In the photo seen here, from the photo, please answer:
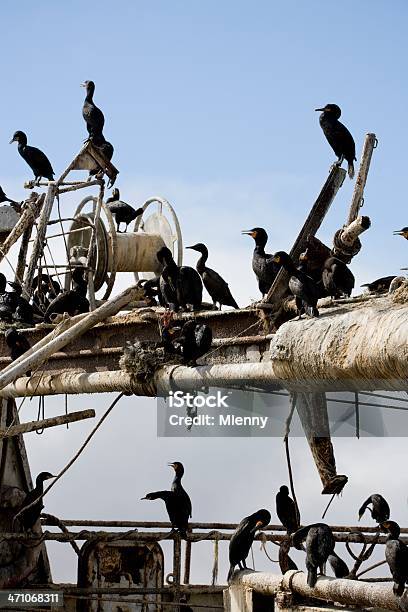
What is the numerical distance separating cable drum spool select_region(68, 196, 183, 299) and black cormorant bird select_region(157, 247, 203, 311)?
3845 millimetres

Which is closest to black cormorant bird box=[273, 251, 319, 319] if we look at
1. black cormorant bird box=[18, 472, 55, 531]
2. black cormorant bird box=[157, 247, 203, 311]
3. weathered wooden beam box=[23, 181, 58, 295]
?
black cormorant bird box=[157, 247, 203, 311]

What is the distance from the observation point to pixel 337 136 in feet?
47.7

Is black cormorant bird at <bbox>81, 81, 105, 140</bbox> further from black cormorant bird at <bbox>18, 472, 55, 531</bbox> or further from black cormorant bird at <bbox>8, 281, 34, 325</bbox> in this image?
black cormorant bird at <bbox>18, 472, 55, 531</bbox>

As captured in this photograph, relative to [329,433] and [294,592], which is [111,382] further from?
[294,592]

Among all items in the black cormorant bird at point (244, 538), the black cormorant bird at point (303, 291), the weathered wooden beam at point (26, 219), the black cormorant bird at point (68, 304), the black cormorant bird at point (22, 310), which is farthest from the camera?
the weathered wooden beam at point (26, 219)

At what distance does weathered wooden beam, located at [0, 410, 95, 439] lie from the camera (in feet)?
47.3

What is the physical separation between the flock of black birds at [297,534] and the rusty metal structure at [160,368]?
0.79 feet

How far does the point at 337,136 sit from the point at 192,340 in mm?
3801

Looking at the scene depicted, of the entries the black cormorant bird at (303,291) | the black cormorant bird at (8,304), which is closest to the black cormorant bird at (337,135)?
the black cormorant bird at (303,291)

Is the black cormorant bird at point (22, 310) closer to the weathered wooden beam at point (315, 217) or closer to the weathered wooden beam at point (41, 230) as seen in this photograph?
the weathered wooden beam at point (41, 230)

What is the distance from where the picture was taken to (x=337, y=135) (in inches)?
573

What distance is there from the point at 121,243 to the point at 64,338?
5811 mm

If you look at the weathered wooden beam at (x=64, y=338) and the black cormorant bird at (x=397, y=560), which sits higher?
the weathered wooden beam at (x=64, y=338)

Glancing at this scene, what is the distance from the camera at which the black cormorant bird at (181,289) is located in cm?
1425
